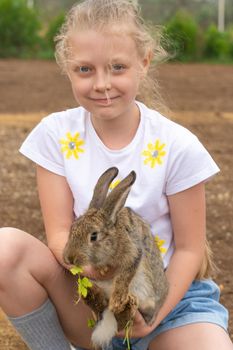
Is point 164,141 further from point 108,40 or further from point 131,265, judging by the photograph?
point 131,265

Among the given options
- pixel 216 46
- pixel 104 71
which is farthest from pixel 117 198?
pixel 216 46

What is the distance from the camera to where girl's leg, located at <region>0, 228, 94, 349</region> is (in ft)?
9.57

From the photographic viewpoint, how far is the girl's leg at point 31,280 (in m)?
2.92

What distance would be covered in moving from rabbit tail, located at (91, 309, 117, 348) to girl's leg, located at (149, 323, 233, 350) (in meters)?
0.36

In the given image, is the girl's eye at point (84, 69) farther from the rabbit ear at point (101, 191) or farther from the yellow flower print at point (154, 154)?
the rabbit ear at point (101, 191)

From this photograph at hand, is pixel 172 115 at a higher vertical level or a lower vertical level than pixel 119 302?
lower

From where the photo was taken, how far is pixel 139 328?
2842mm

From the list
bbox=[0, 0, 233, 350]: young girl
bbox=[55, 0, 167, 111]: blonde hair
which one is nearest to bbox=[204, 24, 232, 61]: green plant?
bbox=[55, 0, 167, 111]: blonde hair

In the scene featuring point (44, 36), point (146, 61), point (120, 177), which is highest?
point (146, 61)

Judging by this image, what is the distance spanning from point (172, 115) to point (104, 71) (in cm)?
157

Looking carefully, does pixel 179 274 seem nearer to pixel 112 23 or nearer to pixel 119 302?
pixel 119 302

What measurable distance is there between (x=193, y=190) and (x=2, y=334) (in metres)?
1.25

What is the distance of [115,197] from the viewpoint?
2.51 m

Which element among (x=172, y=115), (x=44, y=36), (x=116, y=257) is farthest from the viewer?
(x=44, y=36)
